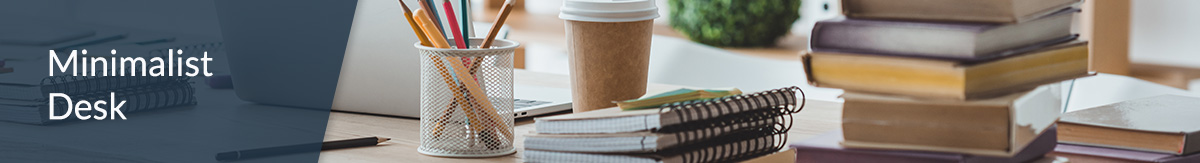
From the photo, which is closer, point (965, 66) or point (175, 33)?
point (965, 66)

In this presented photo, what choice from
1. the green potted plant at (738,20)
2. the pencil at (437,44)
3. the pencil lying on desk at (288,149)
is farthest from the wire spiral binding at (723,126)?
the green potted plant at (738,20)

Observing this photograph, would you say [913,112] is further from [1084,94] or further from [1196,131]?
[1084,94]

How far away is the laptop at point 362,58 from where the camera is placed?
1095 millimetres

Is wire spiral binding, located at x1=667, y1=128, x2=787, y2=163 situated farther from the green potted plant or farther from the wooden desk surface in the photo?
the green potted plant

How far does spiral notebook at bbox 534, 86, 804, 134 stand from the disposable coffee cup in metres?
0.18

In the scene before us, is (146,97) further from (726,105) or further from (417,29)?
(726,105)

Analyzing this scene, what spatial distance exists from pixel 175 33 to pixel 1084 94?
3.79ft

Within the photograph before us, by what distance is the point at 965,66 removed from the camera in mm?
648

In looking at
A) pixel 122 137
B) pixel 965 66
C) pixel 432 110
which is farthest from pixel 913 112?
pixel 122 137

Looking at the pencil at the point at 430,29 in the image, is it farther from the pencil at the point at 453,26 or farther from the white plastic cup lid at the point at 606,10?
the white plastic cup lid at the point at 606,10

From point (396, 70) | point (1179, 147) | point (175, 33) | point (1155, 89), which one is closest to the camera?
point (1179, 147)

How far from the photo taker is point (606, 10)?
3.05ft

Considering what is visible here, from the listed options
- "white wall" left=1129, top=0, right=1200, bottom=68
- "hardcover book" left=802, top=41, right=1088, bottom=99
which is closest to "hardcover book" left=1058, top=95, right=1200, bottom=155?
"hardcover book" left=802, top=41, right=1088, bottom=99
